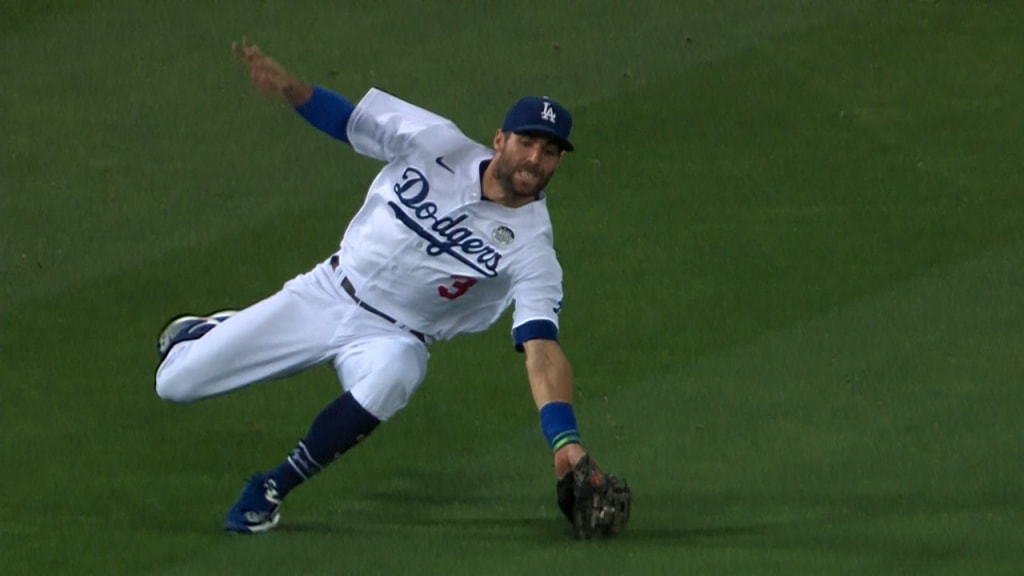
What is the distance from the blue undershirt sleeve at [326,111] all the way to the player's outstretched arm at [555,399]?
1.13 metres

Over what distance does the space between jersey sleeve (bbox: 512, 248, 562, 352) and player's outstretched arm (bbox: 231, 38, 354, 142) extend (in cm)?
90

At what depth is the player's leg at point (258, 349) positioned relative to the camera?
24.5 ft

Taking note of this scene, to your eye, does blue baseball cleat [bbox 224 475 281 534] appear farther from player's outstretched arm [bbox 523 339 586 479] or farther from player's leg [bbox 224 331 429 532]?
player's outstretched arm [bbox 523 339 586 479]

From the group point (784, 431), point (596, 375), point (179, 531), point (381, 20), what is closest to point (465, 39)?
point (381, 20)

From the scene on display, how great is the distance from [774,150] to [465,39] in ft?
7.01

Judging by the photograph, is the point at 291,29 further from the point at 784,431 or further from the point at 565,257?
the point at 784,431

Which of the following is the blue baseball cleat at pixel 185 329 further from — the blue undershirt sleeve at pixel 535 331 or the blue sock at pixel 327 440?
the blue undershirt sleeve at pixel 535 331

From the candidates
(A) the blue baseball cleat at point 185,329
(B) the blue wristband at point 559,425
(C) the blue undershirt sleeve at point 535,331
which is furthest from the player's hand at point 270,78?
(B) the blue wristband at point 559,425

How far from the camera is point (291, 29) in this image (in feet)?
39.5

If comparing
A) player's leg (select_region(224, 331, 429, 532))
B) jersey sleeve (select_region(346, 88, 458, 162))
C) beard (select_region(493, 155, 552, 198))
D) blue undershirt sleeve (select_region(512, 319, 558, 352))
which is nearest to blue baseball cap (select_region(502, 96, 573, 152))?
beard (select_region(493, 155, 552, 198))

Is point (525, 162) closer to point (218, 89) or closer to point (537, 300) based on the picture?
point (537, 300)

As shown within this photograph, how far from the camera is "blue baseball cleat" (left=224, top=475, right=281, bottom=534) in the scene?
7.02 m

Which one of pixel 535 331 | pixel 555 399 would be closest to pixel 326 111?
pixel 535 331

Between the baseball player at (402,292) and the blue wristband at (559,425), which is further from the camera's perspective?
the baseball player at (402,292)
